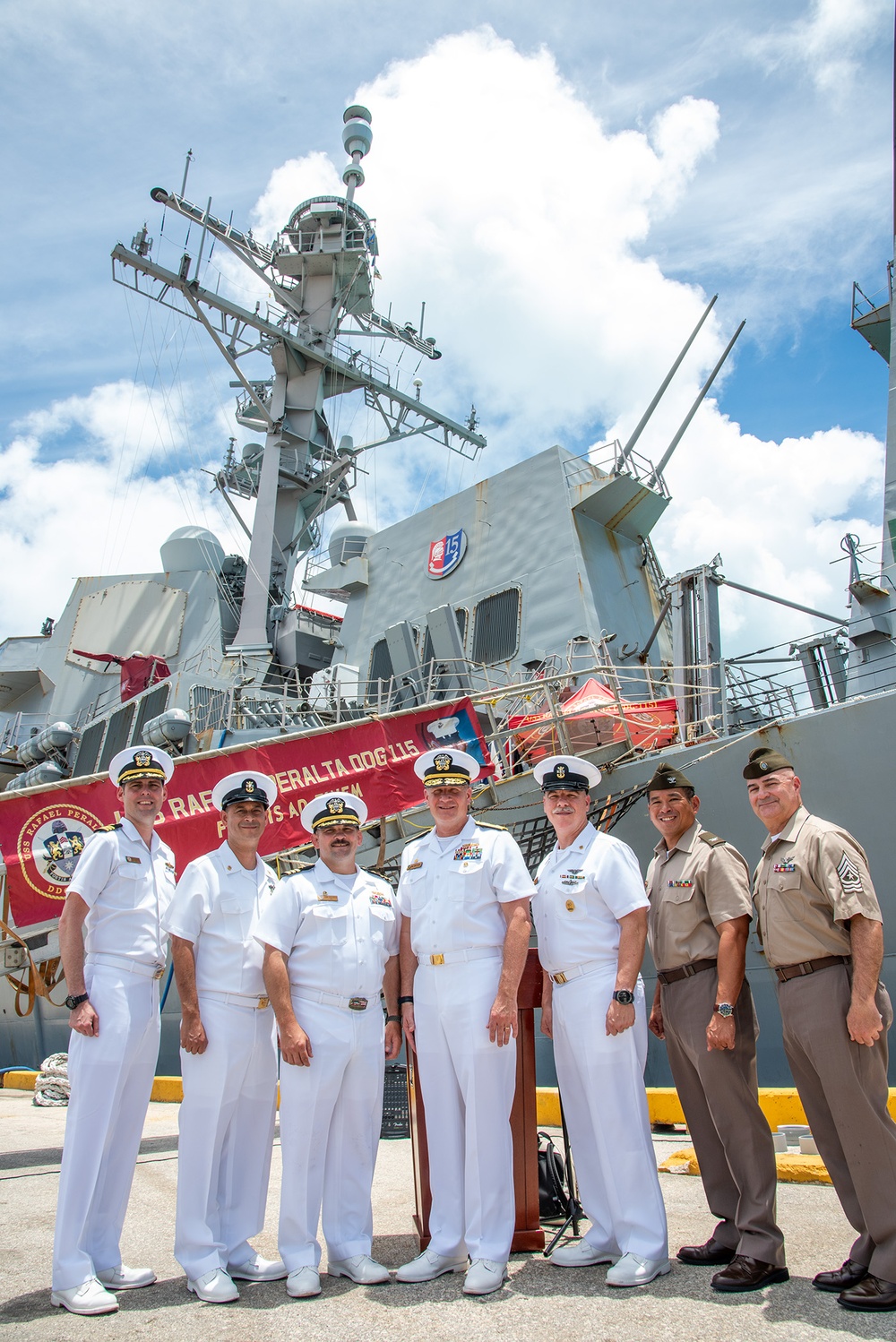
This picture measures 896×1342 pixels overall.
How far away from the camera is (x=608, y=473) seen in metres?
12.1

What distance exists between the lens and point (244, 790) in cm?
359

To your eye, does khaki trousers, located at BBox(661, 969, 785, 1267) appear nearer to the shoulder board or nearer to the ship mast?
the shoulder board

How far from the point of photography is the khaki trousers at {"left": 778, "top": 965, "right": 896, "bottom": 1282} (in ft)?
8.86

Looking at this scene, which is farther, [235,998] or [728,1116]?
[235,998]

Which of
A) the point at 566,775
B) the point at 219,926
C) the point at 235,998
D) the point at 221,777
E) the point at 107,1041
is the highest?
the point at 221,777

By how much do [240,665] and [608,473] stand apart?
6977 millimetres

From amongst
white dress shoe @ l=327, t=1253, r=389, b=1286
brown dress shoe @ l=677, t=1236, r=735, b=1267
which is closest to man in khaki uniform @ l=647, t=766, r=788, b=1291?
brown dress shoe @ l=677, t=1236, r=735, b=1267

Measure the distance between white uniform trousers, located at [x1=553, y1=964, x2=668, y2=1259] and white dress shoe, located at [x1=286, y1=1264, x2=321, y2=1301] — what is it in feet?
2.98

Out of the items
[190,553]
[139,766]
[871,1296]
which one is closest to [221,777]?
[139,766]

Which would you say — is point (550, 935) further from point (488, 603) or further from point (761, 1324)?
point (488, 603)

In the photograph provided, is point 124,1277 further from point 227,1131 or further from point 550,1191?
point 550,1191

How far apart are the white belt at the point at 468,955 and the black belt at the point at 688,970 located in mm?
622

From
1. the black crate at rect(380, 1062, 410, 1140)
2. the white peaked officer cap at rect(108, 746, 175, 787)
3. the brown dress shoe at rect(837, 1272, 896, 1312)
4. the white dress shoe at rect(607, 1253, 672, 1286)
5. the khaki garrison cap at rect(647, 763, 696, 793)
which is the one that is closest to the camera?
the brown dress shoe at rect(837, 1272, 896, 1312)

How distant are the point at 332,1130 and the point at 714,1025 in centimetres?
134
